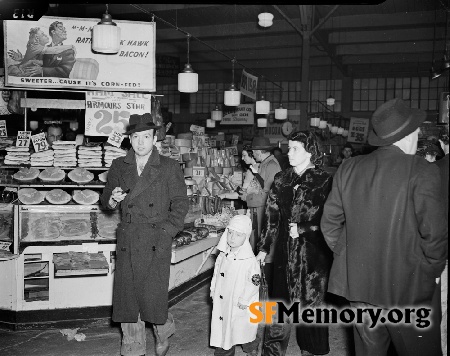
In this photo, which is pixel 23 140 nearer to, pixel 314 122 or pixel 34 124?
pixel 34 124

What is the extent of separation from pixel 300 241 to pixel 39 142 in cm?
341

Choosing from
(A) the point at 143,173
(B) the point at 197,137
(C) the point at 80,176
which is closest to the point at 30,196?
(C) the point at 80,176

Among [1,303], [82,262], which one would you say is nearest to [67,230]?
[82,262]

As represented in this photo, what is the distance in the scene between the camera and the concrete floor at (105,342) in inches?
182

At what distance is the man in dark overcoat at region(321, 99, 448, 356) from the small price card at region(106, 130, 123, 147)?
339cm

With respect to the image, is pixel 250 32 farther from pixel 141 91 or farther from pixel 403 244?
pixel 403 244

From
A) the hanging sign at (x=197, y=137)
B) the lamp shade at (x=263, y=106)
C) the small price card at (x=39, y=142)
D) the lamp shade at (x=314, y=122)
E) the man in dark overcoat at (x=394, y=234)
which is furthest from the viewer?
the lamp shade at (x=314, y=122)

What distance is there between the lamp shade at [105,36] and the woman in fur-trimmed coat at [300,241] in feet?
8.47

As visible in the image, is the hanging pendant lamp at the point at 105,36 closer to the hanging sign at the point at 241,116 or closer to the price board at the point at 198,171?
the price board at the point at 198,171

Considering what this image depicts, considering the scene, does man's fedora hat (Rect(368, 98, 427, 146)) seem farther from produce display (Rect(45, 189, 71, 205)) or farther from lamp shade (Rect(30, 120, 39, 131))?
lamp shade (Rect(30, 120, 39, 131))

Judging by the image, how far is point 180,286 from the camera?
641 centimetres

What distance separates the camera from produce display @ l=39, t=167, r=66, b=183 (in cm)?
557

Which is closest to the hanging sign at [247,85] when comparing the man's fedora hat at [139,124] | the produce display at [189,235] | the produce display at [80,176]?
the produce display at [189,235]

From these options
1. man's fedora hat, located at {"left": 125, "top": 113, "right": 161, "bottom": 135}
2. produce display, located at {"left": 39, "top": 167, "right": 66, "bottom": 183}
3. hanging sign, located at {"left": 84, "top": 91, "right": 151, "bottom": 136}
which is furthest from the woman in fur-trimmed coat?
produce display, located at {"left": 39, "top": 167, "right": 66, "bottom": 183}
